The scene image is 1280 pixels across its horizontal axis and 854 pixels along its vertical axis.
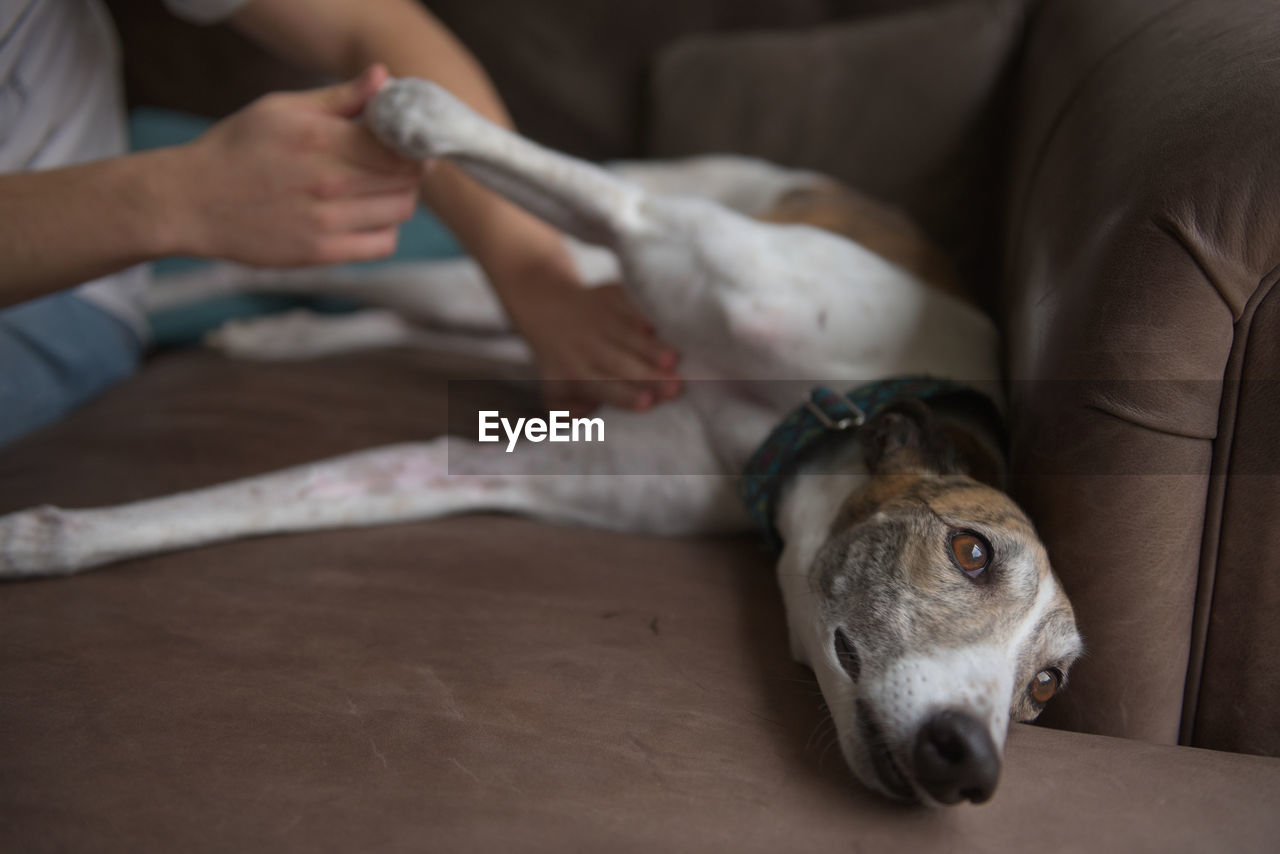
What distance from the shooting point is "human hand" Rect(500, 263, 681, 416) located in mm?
1808

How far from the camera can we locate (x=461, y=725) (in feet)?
3.55

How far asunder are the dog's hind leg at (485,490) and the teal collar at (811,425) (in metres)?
0.20

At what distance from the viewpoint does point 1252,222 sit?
40.1 inches

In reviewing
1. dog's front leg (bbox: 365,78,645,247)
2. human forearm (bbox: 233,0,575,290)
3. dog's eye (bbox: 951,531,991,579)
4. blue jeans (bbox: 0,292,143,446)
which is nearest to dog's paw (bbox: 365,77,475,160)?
dog's front leg (bbox: 365,78,645,247)

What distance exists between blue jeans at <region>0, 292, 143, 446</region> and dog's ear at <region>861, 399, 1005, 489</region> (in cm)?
176

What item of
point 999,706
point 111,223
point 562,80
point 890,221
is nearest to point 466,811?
point 999,706

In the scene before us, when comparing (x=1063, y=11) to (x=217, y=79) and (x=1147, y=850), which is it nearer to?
(x=1147, y=850)

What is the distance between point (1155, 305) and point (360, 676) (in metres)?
1.10

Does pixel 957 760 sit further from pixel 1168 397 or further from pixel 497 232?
pixel 497 232

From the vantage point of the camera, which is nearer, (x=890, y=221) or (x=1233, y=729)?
(x=1233, y=729)

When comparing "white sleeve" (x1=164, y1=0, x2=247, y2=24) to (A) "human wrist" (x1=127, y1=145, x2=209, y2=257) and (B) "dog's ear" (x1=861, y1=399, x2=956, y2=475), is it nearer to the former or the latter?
(A) "human wrist" (x1=127, y1=145, x2=209, y2=257)

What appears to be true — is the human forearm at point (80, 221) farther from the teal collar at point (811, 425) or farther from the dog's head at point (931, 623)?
the dog's head at point (931, 623)

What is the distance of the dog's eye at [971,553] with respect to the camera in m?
1.25

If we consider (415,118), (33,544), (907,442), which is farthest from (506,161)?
(33,544)
